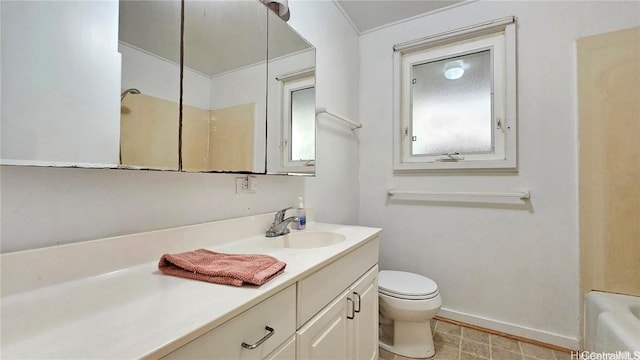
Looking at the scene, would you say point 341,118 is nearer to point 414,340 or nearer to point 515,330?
point 414,340

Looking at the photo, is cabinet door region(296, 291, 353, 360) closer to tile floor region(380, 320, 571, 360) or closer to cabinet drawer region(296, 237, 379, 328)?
cabinet drawer region(296, 237, 379, 328)

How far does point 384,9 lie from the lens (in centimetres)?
204

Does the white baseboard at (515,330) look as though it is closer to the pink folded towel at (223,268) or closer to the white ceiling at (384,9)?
the pink folded towel at (223,268)

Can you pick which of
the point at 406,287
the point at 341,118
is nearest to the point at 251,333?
the point at 406,287

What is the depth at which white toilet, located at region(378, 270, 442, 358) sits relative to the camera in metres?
1.52

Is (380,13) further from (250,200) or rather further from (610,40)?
(250,200)

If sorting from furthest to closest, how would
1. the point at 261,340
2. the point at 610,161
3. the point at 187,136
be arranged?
the point at 610,161 < the point at 187,136 < the point at 261,340

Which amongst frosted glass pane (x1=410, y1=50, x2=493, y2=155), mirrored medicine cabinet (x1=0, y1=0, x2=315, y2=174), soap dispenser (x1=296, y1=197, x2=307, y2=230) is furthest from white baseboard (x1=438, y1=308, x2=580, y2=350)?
mirrored medicine cabinet (x1=0, y1=0, x2=315, y2=174)

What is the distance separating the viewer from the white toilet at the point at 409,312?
1.52 m

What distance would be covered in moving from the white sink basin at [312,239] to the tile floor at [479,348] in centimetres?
83

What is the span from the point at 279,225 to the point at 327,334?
55cm

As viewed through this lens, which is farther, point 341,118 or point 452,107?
point 452,107

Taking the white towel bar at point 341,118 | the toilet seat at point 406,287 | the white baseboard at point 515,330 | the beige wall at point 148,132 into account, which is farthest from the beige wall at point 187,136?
the white baseboard at point 515,330

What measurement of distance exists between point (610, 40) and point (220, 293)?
2422 mm
